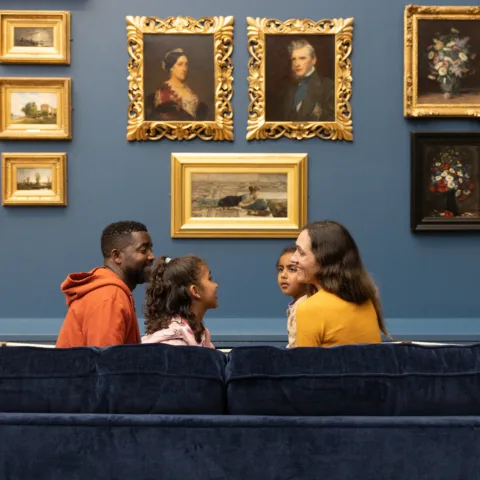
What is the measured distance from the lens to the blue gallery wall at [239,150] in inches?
264

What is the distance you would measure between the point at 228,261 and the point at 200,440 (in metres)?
4.16

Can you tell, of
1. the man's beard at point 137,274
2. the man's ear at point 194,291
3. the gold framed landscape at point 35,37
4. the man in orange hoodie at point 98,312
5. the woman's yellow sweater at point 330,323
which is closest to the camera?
the woman's yellow sweater at point 330,323

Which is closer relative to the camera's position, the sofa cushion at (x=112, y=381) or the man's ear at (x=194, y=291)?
the sofa cushion at (x=112, y=381)

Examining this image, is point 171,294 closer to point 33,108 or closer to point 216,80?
point 216,80

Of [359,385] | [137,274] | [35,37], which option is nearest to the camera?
[359,385]

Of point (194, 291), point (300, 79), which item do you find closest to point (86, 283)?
point (194, 291)

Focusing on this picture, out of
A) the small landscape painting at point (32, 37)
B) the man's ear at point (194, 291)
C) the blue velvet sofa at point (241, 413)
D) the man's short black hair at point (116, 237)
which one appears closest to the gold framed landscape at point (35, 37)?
the small landscape painting at point (32, 37)

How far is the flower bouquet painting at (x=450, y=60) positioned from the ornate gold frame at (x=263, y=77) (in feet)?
2.33

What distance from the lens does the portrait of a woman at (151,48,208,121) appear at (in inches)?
263

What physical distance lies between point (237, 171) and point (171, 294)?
2.93 m

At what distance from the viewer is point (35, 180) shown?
673 cm

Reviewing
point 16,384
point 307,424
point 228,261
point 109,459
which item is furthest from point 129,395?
point 228,261

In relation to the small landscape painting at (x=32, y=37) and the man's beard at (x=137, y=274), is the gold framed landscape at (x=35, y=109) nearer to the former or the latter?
the small landscape painting at (x=32, y=37)

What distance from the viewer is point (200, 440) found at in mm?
2711
